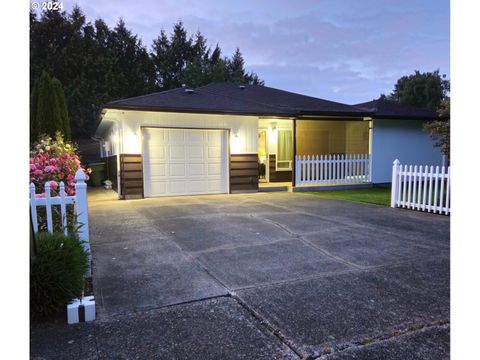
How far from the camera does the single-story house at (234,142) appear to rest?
31.8 ft

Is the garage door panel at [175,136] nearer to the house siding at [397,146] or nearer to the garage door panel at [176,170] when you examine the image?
the garage door panel at [176,170]

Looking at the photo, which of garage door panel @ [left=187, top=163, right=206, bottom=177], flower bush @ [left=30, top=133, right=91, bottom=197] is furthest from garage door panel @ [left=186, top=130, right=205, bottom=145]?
flower bush @ [left=30, top=133, right=91, bottom=197]

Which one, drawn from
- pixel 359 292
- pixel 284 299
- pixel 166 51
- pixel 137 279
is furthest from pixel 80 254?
pixel 166 51

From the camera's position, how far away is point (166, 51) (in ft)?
101

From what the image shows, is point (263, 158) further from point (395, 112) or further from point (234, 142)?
point (395, 112)

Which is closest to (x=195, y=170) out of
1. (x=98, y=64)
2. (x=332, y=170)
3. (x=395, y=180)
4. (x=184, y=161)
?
(x=184, y=161)

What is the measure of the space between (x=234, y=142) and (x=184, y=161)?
170 centimetres

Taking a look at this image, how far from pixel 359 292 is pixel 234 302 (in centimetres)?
118

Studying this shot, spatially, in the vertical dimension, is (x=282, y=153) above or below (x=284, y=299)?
above

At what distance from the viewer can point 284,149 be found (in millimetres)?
13617

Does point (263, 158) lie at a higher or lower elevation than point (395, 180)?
higher

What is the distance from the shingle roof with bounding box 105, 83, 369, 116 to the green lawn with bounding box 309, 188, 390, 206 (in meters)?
2.66

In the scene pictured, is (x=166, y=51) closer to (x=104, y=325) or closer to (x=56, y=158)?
(x=56, y=158)
